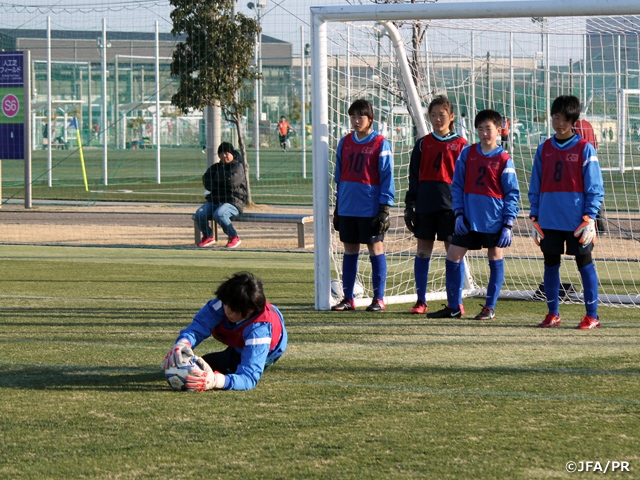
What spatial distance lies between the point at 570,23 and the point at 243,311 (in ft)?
20.3

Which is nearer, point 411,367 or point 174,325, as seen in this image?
point 411,367

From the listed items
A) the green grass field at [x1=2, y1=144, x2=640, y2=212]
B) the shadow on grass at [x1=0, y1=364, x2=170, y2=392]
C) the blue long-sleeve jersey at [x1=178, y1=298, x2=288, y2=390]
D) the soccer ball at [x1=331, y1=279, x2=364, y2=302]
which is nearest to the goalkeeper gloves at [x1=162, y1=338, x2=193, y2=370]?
the blue long-sleeve jersey at [x1=178, y1=298, x2=288, y2=390]

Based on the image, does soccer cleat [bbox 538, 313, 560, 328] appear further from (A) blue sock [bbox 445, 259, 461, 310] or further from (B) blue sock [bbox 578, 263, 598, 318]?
(A) blue sock [bbox 445, 259, 461, 310]

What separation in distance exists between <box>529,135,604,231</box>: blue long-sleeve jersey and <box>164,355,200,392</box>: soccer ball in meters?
3.51

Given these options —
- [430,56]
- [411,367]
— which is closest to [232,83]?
[430,56]

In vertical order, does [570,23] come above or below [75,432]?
above

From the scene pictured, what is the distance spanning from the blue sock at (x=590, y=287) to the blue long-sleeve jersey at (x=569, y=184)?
387mm

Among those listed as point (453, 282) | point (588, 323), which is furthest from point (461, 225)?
point (588, 323)

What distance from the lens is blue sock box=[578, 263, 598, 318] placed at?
8039mm

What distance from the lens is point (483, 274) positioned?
11758 mm

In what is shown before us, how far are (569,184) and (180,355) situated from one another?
3678mm

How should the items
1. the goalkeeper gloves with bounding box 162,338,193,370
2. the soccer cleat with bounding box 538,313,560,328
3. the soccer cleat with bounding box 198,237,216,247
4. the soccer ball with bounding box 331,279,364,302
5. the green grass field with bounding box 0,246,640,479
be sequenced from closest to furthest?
1. the green grass field with bounding box 0,246,640,479
2. the goalkeeper gloves with bounding box 162,338,193,370
3. the soccer cleat with bounding box 538,313,560,328
4. the soccer ball with bounding box 331,279,364,302
5. the soccer cleat with bounding box 198,237,216,247

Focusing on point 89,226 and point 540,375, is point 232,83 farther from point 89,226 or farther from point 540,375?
point 540,375

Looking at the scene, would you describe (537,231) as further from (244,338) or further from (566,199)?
(244,338)
